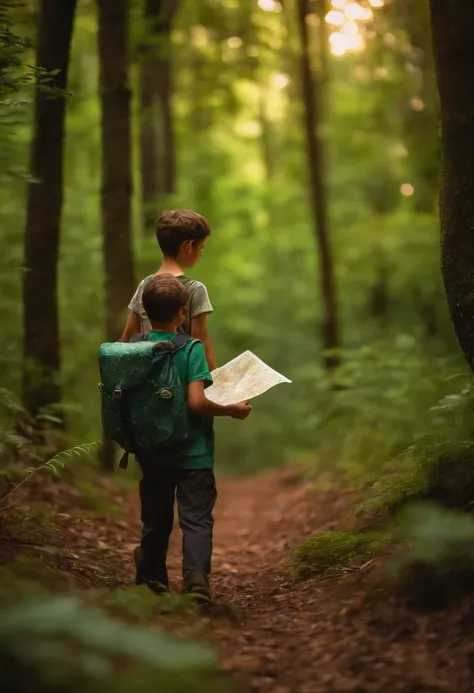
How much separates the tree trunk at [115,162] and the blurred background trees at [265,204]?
0.07 feet

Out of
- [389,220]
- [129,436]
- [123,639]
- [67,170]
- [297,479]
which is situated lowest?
[297,479]

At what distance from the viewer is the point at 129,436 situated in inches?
181

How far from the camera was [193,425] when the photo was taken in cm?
465

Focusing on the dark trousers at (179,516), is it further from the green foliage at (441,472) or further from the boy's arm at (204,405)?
the green foliage at (441,472)

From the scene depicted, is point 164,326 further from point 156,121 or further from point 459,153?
point 156,121

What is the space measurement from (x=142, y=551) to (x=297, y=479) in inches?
298

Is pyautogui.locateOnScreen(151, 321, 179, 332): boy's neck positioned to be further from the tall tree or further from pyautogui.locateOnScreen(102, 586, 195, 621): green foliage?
→ the tall tree

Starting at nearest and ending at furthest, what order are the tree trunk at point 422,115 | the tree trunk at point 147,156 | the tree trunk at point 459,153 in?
1. the tree trunk at point 459,153
2. the tree trunk at point 422,115
3. the tree trunk at point 147,156

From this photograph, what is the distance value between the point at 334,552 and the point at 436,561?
1513mm

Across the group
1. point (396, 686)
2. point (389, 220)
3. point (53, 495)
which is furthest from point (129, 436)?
point (389, 220)

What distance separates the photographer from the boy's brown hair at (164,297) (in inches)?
180

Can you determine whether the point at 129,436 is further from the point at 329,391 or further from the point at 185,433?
the point at 329,391

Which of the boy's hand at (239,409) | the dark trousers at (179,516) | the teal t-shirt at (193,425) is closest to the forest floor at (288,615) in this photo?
the dark trousers at (179,516)

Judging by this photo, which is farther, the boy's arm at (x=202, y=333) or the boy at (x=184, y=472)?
the boy's arm at (x=202, y=333)
